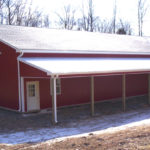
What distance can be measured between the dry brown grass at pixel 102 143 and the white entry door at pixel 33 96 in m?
5.51

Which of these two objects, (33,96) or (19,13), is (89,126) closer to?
(33,96)

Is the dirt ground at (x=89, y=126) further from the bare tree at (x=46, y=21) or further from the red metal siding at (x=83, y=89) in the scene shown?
the bare tree at (x=46, y=21)

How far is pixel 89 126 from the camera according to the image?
10586mm

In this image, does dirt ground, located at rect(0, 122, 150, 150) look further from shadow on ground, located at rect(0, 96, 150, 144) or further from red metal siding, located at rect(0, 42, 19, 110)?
red metal siding, located at rect(0, 42, 19, 110)

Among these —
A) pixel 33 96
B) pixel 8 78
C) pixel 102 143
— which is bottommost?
pixel 102 143

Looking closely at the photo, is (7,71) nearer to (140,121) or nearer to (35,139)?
(35,139)

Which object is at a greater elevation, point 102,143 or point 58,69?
point 58,69

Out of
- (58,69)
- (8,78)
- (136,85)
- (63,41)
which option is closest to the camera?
(58,69)

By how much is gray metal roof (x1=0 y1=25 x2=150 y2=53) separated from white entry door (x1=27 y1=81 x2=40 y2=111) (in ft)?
6.27

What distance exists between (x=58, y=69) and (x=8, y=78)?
380 centimetres

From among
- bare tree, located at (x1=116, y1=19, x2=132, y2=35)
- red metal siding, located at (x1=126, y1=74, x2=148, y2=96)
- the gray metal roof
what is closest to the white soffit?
the gray metal roof

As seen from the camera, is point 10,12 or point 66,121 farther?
point 10,12

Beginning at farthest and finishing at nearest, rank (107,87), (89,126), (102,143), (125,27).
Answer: (125,27) < (107,87) < (89,126) < (102,143)

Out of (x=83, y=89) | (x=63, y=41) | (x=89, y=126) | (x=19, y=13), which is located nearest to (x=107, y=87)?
(x=83, y=89)
